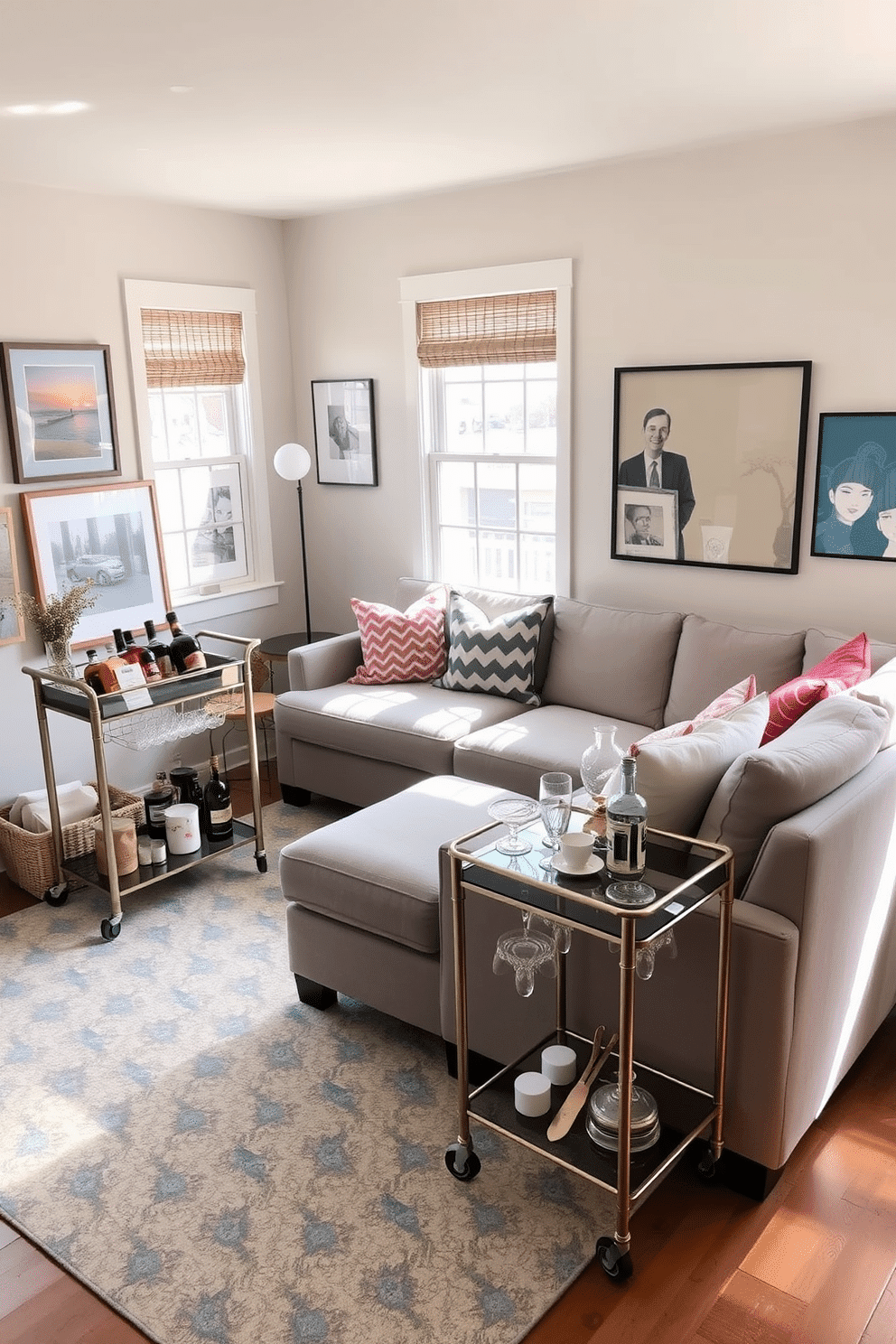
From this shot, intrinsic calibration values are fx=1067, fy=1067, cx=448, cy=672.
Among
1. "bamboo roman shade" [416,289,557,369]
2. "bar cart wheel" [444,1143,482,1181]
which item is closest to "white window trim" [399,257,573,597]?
"bamboo roman shade" [416,289,557,369]

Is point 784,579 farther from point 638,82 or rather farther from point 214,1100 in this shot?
point 214,1100

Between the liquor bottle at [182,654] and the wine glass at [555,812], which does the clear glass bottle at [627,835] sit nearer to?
the wine glass at [555,812]

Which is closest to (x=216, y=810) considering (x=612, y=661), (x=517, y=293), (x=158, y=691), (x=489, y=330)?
(x=158, y=691)

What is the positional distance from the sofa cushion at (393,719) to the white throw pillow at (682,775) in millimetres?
1692

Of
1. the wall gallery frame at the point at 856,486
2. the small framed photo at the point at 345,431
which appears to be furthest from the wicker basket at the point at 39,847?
the wall gallery frame at the point at 856,486

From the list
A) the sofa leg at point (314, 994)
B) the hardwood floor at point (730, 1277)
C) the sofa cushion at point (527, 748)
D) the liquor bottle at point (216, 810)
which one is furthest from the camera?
the liquor bottle at point (216, 810)

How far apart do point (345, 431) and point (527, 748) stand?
2176 mm

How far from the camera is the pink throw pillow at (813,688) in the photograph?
110 inches

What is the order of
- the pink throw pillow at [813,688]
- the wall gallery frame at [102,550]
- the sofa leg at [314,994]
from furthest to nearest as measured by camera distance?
the wall gallery frame at [102,550]
the sofa leg at [314,994]
the pink throw pillow at [813,688]

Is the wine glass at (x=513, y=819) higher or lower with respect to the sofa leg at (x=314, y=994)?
higher

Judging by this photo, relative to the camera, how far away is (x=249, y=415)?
5184mm

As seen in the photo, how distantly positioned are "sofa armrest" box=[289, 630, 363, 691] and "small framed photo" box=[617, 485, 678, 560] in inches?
51.2

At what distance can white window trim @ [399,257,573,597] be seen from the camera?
14.3ft

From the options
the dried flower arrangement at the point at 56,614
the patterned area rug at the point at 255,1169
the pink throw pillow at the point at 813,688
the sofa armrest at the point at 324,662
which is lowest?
the patterned area rug at the point at 255,1169
